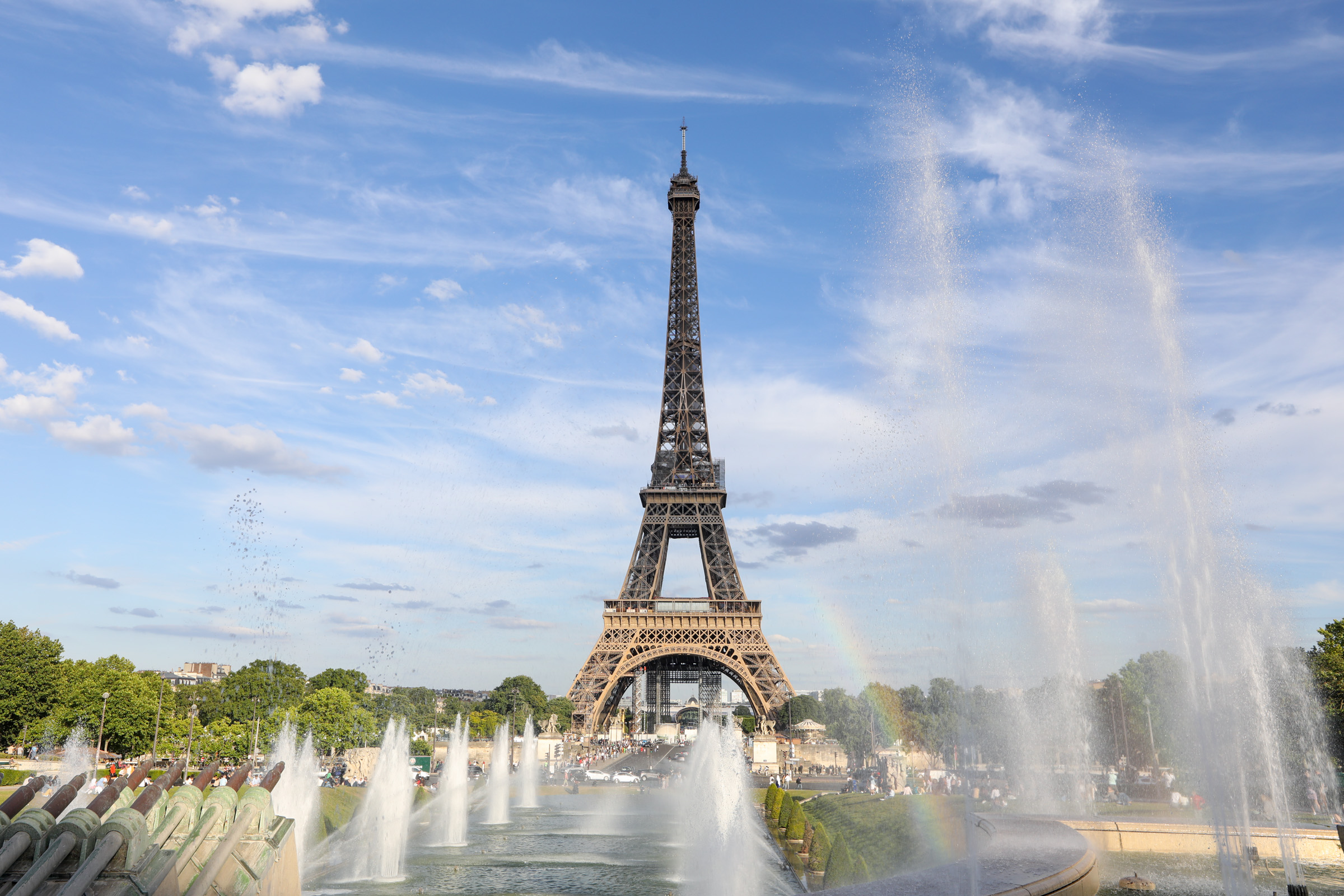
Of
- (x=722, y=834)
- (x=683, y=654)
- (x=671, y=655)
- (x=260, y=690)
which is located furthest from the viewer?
(x=260, y=690)

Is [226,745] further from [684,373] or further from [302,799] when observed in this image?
[684,373]

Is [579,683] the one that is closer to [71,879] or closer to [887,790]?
[887,790]

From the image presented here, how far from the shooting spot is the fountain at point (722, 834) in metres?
23.0

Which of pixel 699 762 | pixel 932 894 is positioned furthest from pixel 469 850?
pixel 932 894

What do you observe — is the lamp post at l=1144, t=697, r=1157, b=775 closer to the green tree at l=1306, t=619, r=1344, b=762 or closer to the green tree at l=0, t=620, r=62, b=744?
the green tree at l=1306, t=619, r=1344, b=762

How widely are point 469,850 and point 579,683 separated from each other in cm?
4253

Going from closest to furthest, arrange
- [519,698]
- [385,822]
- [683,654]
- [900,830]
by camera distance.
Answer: [900,830] < [385,822] < [683,654] < [519,698]

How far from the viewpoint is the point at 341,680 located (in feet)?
392

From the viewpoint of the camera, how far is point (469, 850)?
31.5 meters

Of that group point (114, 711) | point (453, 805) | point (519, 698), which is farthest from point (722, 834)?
point (519, 698)

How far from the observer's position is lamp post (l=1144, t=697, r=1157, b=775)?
188ft

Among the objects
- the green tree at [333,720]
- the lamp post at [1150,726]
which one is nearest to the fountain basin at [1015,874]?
the lamp post at [1150,726]

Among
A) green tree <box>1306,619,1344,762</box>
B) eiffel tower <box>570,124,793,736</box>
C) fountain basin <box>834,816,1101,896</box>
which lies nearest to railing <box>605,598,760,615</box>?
eiffel tower <box>570,124,793,736</box>

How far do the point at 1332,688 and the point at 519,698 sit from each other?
128m
